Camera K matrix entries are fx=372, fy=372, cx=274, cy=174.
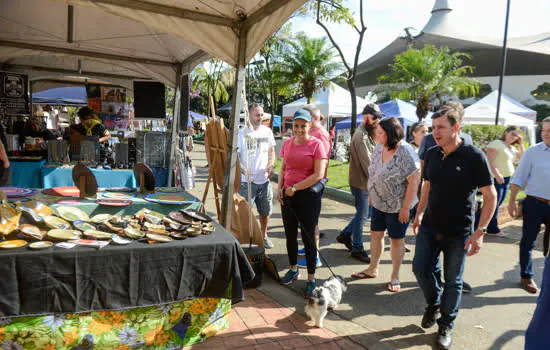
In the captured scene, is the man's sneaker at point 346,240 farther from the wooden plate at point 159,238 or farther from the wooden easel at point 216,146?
the wooden plate at point 159,238

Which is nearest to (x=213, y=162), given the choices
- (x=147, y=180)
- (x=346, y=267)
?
(x=147, y=180)

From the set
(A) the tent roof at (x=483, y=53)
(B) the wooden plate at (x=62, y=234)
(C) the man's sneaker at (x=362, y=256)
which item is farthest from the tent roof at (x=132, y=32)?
(A) the tent roof at (x=483, y=53)

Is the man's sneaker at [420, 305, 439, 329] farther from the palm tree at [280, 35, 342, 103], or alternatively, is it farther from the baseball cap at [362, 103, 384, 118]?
the palm tree at [280, 35, 342, 103]

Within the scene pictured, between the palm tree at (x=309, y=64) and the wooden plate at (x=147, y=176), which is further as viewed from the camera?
the palm tree at (x=309, y=64)

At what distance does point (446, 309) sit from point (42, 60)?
8970 millimetres

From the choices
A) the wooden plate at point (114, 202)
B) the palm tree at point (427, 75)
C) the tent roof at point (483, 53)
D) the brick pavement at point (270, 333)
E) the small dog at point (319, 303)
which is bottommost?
Answer: the brick pavement at point (270, 333)

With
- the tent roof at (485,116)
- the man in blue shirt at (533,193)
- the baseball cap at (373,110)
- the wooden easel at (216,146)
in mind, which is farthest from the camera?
the tent roof at (485,116)

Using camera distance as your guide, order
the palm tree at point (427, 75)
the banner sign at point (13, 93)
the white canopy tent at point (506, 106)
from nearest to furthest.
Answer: the banner sign at point (13, 93), the white canopy tent at point (506, 106), the palm tree at point (427, 75)

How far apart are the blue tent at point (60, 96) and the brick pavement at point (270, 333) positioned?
461 inches

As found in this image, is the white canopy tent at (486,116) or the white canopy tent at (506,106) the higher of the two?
the white canopy tent at (506,106)

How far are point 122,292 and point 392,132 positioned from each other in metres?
2.88

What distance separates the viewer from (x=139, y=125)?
13.1 meters

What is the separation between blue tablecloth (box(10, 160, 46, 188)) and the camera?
544cm

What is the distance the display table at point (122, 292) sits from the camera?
2.28m
